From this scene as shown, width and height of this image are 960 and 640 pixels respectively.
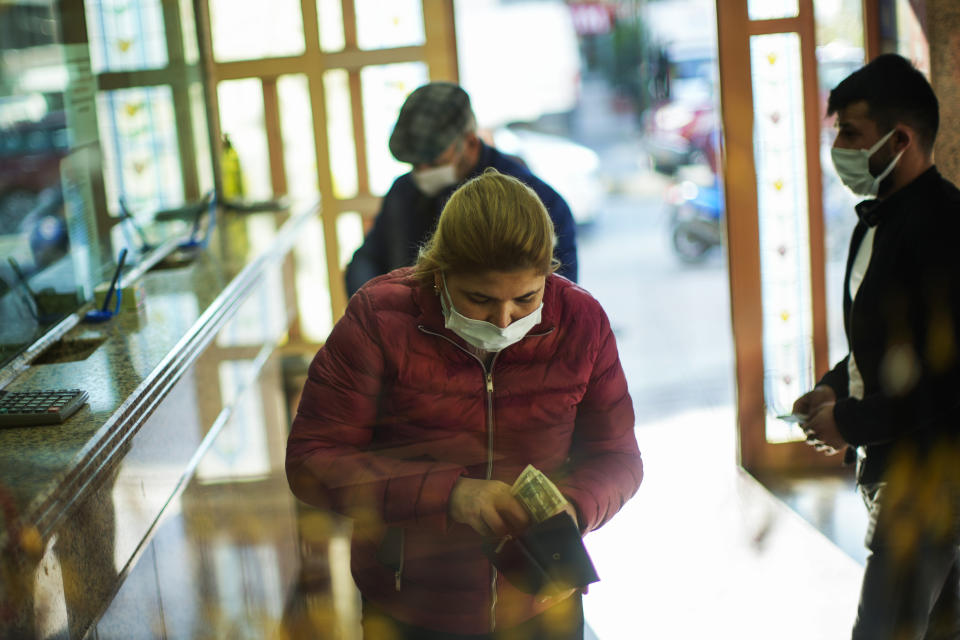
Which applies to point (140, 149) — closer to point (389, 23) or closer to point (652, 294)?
point (389, 23)

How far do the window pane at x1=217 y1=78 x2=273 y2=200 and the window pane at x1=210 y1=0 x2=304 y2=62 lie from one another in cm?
12

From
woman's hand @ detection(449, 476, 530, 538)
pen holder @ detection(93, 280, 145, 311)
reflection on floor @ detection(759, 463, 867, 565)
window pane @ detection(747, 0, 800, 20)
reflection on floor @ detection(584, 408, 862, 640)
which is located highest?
window pane @ detection(747, 0, 800, 20)

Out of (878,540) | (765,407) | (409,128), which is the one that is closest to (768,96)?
(765,407)

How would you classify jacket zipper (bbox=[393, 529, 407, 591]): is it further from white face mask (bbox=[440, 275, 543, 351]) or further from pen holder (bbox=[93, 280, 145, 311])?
pen holder (bbox=[93, 280, 145, 311])

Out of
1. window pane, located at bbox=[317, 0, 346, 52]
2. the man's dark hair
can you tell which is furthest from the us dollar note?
window pane, located at bbox=[317, 0, 346, 52]

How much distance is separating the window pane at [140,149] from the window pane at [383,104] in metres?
0.77

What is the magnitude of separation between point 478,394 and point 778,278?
238 centimetres

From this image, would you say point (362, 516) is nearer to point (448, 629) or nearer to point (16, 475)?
point (448, 629)

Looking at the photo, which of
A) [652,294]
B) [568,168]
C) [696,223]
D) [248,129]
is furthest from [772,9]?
[568,168]

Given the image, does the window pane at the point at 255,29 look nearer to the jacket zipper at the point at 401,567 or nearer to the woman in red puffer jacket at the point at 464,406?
the woman in red puffer jacket at the point at 464,406

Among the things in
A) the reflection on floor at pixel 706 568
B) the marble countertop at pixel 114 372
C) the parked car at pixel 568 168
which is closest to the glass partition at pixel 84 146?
the marble countertop at pixel 114 372

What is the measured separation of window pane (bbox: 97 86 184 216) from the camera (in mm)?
2775

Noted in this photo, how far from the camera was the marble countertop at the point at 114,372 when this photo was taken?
A: 4.50ft

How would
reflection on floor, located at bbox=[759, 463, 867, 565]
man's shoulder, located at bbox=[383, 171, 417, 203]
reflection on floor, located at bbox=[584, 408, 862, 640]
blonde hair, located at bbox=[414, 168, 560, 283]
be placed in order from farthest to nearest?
reflection on floor, located at bbox=[759, 463, 867, 565] < man's shoulder, located at bbox=[383, 171, 417, 203] < reflection on floor, located at bbox=[584, 408, 862, 640] < blonde hair, located at bbox=[414, 168, 560, 283]
